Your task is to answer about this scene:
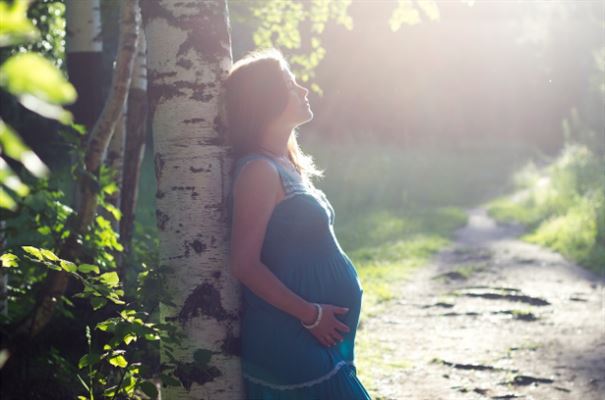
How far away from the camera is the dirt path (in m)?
5.49

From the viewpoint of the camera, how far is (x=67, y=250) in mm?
3732

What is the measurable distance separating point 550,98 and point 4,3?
38.5m

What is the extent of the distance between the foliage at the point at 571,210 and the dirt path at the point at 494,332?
1.26ft

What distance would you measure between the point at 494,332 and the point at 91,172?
4.32m

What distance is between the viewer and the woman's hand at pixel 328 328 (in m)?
2.84

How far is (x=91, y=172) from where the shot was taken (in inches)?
154

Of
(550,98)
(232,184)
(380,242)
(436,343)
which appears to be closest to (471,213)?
(380,242)

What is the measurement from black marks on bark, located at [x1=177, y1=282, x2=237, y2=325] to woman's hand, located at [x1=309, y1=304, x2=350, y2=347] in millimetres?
365

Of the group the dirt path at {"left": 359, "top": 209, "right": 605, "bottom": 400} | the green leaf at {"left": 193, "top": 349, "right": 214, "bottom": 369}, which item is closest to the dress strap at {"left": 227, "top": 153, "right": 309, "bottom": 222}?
the green leaf at {"left": 193, "top": 349, "right": 214, "bottom": 369}

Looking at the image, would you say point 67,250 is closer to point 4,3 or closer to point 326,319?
point 326,319

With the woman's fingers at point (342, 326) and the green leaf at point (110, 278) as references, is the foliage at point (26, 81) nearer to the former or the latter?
the green leaf at point (110, 278)

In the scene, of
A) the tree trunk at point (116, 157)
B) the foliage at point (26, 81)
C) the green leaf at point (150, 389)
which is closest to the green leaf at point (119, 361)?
the green leaf at point (150, 389)

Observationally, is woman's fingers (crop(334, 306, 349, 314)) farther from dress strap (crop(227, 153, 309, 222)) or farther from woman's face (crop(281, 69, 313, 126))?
woman's face (crop(281, 69, 313, 126))

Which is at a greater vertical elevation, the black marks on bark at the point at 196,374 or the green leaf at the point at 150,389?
the black marks on bark at the point at 196,374
